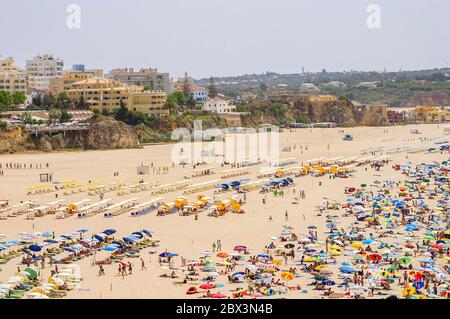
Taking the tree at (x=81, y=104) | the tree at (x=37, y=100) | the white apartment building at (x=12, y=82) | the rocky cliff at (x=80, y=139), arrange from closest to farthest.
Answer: the rocky cliff at (x=80, y=139) < the tree at (x=81, y=104) < the tree at (x=37, y=100) < the white apartment building at (x=12, y=82)

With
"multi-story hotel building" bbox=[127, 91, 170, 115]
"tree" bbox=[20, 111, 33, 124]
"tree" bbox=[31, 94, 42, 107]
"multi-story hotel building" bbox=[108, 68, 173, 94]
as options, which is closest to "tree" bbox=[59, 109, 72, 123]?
"tree" bbox=[20, 111, 33, 124]

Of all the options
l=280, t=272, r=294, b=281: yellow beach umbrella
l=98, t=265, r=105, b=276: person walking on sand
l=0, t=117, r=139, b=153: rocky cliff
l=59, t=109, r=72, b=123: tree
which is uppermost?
l=59, t=109, r=72, b=123: tree

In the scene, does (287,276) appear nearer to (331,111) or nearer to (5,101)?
(5,101)

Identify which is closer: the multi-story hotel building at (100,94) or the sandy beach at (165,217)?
the sandy beach at (165,217)

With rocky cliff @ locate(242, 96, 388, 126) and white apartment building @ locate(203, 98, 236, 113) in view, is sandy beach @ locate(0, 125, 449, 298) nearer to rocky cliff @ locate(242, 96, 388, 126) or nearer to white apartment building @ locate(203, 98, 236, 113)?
white apartment building @ locate(203, 98, 236, 113)

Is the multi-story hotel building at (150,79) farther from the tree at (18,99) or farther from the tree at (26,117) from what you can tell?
the tree at (26,117)

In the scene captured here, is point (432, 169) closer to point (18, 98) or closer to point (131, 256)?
point (131, 256)

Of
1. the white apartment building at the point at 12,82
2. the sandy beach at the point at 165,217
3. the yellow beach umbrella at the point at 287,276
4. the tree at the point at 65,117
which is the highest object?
the white apartment building at the point at 12,82

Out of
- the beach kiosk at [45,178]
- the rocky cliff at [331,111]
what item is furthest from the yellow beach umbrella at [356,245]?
the rocky cliff at [331,111]

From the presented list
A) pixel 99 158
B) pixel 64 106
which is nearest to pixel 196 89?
pixel 64 106
